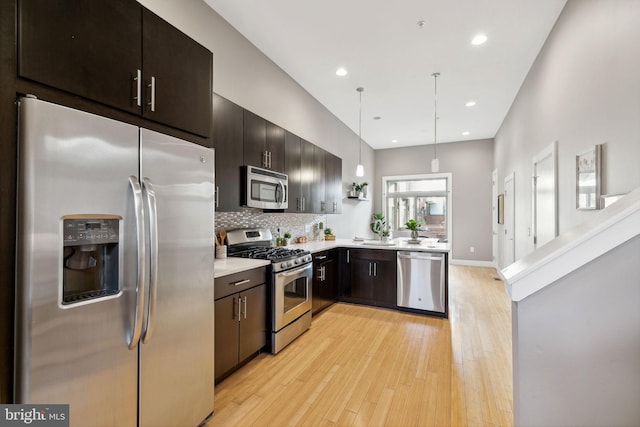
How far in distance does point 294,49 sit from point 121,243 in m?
2.99

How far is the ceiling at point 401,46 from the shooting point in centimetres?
267

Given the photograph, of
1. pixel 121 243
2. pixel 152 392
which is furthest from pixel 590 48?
pixel 152 392

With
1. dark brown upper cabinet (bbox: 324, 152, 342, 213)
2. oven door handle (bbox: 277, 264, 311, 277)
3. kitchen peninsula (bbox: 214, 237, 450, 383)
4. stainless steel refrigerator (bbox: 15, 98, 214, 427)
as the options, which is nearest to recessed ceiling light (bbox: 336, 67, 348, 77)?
dark brown upper cabinet (bbox: 324, 152, 342, 213)

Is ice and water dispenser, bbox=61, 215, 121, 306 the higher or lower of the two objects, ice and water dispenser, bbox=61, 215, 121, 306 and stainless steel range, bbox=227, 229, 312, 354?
the higher

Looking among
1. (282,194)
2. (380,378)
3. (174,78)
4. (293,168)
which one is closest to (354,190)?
(293,168)

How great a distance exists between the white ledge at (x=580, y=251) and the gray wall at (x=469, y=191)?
6984 mm

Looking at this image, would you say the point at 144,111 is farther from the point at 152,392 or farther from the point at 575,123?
the point at 575,123

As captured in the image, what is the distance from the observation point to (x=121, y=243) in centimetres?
128

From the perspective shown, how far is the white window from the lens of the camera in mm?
7613

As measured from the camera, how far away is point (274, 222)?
3.76 m

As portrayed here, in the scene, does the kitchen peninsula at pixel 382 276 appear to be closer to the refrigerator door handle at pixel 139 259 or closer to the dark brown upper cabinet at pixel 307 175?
the dark brown upper cabinet at pixel 307 175

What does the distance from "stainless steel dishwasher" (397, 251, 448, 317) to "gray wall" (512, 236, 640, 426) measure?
2.89 metres

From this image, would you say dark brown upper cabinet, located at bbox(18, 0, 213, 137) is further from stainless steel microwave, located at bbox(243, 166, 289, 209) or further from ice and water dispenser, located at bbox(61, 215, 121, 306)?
stainless steel microwave, located at bbox(243, 166, 289, 209)

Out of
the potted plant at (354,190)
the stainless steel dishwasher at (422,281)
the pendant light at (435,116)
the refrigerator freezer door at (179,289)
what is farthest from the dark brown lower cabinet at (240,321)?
the potted plant at (354,190)
